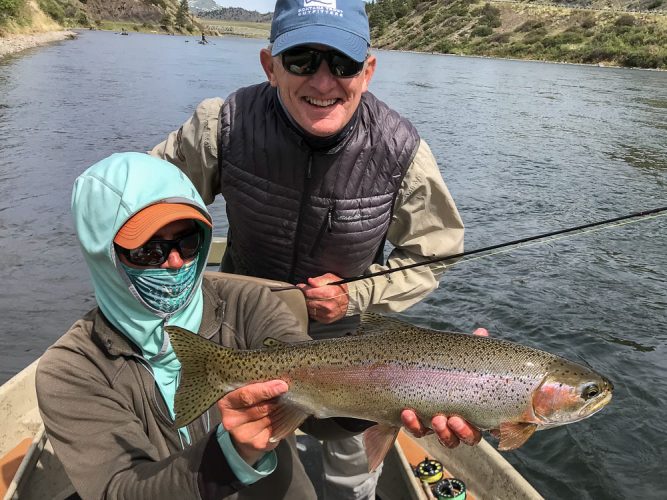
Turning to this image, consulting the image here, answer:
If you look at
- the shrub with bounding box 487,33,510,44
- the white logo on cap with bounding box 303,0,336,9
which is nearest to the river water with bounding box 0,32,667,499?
the white logo on cap with bounding box 303,0,336,9

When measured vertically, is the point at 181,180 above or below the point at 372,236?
above

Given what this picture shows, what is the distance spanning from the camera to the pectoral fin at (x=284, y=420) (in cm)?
212

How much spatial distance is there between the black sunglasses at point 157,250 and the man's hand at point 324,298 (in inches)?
43.3

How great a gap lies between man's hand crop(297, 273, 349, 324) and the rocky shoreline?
3622 centimetres

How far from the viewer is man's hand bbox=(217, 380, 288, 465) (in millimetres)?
2035

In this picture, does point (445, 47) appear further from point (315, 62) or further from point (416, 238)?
point (315, 62)

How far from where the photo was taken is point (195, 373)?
7.52 ft

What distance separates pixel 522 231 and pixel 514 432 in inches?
365

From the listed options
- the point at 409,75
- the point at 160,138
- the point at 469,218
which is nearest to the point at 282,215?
the point at 469,218

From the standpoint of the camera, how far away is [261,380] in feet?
7.73

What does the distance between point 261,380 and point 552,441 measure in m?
4.36

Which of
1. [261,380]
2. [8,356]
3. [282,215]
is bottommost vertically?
[8,356]

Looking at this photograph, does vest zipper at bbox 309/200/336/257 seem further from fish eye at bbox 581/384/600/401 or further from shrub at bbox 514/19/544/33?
shrub at bbox 514/19/544/33

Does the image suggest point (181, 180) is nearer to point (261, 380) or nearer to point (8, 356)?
point (261, 380)
